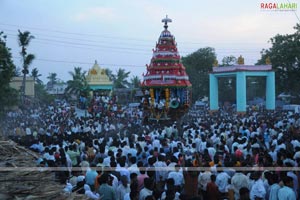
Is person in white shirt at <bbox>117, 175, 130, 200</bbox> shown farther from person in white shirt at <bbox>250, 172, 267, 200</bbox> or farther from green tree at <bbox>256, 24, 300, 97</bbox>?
green tree at <bbox>256, 24, 300, 97</bbox>

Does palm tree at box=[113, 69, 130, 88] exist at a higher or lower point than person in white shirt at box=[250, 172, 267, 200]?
higher

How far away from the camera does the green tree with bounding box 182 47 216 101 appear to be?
49.5 metres

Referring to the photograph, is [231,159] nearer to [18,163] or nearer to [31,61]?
[18,163]

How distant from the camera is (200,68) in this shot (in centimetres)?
5106

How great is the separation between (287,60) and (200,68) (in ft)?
53.8

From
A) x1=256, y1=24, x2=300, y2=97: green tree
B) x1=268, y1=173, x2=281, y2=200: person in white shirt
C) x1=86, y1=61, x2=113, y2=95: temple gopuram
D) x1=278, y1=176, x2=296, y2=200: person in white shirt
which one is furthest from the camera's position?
x1=86, y1=61, x2=113, y2=95: temple gopuram

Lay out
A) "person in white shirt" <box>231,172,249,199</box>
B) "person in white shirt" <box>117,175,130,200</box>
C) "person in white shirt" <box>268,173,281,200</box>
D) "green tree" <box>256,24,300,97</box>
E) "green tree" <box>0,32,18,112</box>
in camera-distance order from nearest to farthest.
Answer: "person in white shirt" <box>268,173,281,200</box>, "person in white shirt" <box>117,175,130,200</box>, "person in white shirt" <box>231,172,249,199</box>, "green tree" <box>0,32,18,112</box>, "green tree" <box>256,24,300,97</box>

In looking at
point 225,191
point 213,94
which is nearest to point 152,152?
point 225,191

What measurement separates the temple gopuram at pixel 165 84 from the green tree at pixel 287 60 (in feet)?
43.9

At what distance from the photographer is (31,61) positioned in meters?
35.3

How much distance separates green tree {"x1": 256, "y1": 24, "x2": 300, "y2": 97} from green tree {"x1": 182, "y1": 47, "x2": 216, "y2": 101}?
43.2 feet

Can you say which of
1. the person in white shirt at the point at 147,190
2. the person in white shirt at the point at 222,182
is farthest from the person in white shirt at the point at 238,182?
the person in white shirt at the point at 147,190

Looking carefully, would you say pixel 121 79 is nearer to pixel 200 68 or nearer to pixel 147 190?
pixel 200 68

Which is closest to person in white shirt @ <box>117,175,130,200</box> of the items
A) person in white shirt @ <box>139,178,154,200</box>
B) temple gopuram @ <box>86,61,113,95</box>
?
person in white shirt @ <box>139,178,154,200</box>
